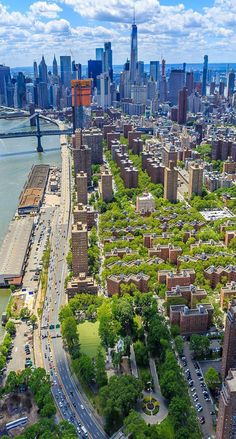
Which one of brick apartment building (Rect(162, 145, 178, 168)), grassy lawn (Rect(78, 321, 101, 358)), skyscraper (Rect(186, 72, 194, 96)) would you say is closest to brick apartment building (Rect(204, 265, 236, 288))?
grassy lawn (Rect(78, 321, 101, 358))

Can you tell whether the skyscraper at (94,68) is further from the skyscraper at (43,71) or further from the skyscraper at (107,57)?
the skyscraper at (43,71)

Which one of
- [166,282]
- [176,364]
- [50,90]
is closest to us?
[176,364]

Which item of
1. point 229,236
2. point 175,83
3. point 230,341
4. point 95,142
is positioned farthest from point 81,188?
point 175,83

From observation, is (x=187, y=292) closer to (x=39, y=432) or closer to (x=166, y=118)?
(x=39, y=432)

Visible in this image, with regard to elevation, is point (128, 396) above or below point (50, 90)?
below

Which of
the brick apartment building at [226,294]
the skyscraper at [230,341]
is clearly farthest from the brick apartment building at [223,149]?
the skyscraper at [230,341]

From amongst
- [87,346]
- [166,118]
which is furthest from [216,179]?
[166,118]

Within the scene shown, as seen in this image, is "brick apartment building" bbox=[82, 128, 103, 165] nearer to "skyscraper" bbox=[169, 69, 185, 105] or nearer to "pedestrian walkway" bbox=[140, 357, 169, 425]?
"pedestrian walkway" bbox=[140, 357, 169, 425]
